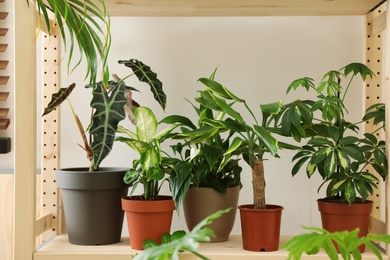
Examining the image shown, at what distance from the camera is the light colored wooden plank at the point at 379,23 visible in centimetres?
166

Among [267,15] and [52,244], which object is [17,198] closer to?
[52,244]

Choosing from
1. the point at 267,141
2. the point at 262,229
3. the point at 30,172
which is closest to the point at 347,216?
the point at 262,229

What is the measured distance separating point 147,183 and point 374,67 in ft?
2.67

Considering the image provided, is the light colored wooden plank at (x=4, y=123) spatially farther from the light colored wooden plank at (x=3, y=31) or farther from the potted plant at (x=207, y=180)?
the potted plant at (x=207, y=180)

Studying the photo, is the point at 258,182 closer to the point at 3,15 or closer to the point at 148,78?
the point at 148,78

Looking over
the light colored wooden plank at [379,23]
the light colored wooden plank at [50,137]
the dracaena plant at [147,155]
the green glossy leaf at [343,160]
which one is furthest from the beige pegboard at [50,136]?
the light colored wooden plank at [379,23]

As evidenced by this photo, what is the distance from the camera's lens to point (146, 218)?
1.49 m

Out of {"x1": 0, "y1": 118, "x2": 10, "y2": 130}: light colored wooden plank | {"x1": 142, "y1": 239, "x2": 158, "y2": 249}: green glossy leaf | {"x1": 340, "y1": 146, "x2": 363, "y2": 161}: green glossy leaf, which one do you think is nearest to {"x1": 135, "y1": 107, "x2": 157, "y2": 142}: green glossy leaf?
{"x1": 142, "y1": 239, "x2": 158, "y2": 249}: green glossy leaf

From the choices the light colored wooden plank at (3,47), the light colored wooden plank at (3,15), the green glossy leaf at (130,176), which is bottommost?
the green glossy leaf at (130,176)

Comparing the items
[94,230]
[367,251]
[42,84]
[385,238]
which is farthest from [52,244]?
[385,238]

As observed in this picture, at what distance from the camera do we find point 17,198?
A: 4.59 feet

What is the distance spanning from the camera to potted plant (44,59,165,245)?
153 centimetres

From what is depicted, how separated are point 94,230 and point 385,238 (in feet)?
3.18

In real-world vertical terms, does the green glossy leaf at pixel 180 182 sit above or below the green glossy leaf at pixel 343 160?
below
